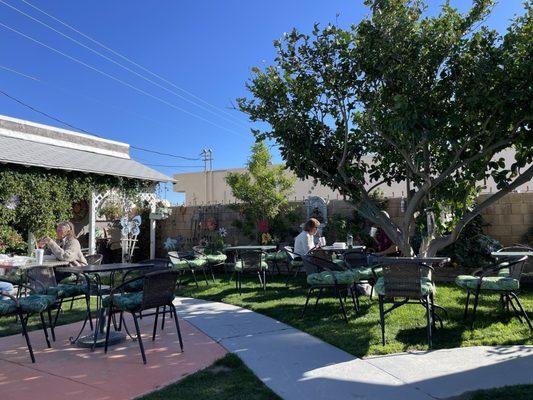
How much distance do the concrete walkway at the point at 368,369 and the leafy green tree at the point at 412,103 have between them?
2.68m

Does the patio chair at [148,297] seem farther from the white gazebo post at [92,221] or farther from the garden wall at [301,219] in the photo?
the white gazebo post at [92,221]

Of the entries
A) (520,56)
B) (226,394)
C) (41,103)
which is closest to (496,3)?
(520,56)

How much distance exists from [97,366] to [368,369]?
254 centimetres

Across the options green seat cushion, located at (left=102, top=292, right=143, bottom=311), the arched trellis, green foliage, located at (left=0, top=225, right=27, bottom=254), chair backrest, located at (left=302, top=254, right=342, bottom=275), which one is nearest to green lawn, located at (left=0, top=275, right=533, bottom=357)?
chair backrest, located at (left=302, top=254, right=342, bottom=275)

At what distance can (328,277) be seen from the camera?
5793 mm

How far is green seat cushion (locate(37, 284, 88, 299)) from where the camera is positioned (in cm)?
545

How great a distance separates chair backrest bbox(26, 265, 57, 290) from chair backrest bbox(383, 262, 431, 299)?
4.14 m

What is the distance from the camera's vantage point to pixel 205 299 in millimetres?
7816

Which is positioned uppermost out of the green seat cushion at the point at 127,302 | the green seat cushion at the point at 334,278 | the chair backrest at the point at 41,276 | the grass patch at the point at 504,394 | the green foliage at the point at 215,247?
the green foliage at the point at 215,247

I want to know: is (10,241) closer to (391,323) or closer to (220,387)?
(220,387)

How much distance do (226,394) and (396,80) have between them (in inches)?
183

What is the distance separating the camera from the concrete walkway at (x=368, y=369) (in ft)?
11.2

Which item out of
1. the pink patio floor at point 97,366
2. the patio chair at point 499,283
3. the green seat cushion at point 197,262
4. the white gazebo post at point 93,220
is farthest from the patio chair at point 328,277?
the white gazebo post at point 93,220

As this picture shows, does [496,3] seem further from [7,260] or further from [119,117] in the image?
[119,117]
